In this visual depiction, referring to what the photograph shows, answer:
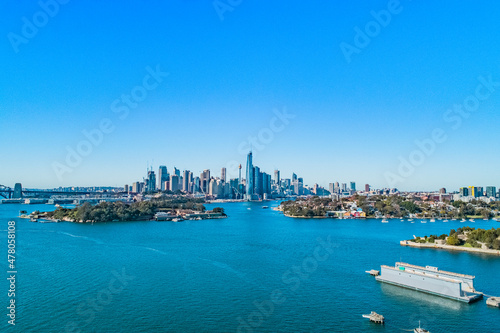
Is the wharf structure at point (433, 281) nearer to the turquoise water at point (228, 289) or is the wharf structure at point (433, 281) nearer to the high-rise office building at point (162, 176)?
the turquoise water at point (228, 289)

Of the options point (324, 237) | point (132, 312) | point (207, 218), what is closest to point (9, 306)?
point (132, 312)

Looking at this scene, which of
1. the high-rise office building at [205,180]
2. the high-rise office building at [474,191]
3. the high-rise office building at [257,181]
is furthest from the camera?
the high-rise office building at [205,180]

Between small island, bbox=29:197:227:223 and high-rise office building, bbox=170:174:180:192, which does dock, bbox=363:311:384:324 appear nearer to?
small island, bbox=29:197:227:223

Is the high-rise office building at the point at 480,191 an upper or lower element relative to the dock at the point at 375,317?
upper

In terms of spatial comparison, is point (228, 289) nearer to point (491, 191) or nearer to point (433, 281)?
point (433, 281)

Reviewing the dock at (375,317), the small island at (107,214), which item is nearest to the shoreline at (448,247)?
the dock at (375,317)

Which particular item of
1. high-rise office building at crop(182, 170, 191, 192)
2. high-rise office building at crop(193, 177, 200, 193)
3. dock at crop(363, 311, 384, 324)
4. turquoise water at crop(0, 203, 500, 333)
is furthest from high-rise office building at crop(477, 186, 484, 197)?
dock at crop(363, 311, 384, 324)
